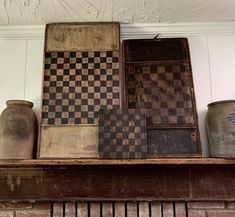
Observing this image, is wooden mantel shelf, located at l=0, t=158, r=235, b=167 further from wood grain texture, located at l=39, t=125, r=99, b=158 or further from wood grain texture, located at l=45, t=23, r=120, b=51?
wood grain texture, located at l=45, t=23, r=120, b=51

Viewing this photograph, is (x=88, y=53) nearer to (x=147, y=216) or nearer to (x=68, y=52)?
(x=68, y=52)

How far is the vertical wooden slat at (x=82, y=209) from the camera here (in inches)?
71.0

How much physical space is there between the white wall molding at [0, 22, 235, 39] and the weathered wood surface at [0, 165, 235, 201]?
0.89 metres

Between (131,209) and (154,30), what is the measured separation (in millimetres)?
1168

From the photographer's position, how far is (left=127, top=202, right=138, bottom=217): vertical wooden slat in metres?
1.80

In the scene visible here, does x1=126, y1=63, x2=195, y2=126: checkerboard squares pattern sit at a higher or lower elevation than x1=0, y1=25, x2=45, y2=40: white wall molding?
lower

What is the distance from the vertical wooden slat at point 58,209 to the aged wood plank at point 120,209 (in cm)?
32

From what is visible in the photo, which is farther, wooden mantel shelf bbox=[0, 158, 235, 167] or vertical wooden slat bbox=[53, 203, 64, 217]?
vertical wooden slat bbox=[53, 203, 64, 217]

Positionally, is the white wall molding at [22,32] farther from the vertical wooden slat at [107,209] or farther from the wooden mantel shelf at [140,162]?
the vertical wooden slat at [107,209]

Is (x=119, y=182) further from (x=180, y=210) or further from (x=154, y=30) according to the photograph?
(x=154, y=30)

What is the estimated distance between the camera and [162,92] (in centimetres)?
191

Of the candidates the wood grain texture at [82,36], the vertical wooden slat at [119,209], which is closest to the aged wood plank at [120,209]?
the vertical wooden slat at [119,209]

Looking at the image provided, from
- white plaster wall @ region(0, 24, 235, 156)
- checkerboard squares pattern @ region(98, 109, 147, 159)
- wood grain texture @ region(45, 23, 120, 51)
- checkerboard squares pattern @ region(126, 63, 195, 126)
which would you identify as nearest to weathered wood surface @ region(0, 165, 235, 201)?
checkerboard squares pattern @ region(98, 109, 147, 159)

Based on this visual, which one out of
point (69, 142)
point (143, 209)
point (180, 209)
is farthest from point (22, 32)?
point (180, 209)
